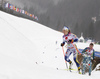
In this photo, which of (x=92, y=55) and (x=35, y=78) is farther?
(x=92, y=55)

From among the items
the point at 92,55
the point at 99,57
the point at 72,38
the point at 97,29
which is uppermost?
the point at 97,29

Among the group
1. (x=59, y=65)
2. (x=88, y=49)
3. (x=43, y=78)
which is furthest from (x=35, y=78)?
(x=59, y=65)

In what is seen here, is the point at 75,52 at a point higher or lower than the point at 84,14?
lower

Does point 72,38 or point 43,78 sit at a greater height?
point 72,38

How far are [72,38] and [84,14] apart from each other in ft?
481

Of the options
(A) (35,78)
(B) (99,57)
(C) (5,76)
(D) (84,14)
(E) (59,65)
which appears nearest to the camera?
(C) (5,76)

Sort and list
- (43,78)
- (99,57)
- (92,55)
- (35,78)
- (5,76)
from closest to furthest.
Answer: (5,76) < (35,78) < (43,78) < (92,55) < (99,57)

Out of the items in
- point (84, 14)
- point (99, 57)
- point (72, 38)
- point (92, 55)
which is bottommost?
point (99, 57)

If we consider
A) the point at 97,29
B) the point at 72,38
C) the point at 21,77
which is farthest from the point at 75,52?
the point at 97,29

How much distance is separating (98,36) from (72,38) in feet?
261

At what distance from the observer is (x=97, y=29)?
7394 centimetres

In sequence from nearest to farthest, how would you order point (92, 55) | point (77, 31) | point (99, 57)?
point (92, 55), point (99, 57), point (77, 31)

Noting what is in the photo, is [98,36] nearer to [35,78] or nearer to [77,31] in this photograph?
[77,31]

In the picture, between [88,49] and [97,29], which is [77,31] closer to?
[97,29]
